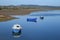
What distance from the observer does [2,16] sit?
14.8 m

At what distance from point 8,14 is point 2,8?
183 cm

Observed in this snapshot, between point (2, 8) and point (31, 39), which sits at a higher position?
point (31, 39)

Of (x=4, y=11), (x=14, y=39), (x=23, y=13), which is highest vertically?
(x=14, y=39)

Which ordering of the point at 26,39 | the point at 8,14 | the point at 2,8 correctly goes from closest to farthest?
the point at 26,39
the point at 2,8
the point at 8,14

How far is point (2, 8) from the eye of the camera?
1413 centimetres

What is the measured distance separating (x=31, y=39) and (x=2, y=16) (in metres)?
8.38

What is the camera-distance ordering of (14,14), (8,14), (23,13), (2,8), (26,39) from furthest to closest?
1. (23,13)
2. (14,14)
3. (8,14)
4. (2,8)
5. (26,39)

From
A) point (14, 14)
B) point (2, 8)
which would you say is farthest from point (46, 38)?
point (14, 14)

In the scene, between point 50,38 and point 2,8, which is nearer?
Result: point 50,38

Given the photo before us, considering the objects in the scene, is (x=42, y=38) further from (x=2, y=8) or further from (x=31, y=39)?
(x=2, y=8)

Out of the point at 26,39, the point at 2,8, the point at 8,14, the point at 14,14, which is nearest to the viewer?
the point at 26,39

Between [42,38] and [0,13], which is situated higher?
[42,38]

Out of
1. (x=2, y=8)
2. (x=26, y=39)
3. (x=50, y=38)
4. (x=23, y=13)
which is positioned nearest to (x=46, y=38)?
(x=50, y=38)

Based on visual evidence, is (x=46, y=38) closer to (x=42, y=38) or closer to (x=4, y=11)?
(x=42, y=38)
